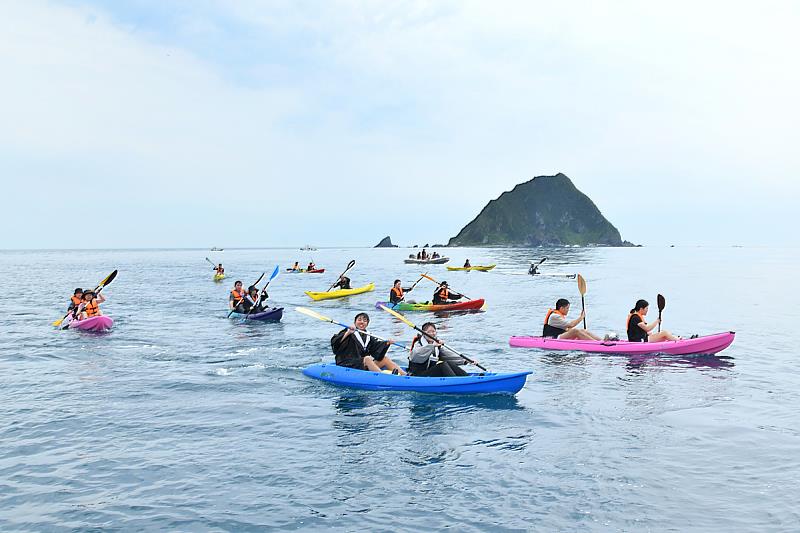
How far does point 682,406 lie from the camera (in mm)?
11805

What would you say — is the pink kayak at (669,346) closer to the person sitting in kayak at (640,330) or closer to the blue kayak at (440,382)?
the person sitting in kayak at (640,330)

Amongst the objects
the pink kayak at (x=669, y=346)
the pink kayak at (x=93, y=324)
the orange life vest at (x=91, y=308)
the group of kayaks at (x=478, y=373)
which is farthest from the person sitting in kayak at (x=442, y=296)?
the orange life vest at (x=91, y=308)

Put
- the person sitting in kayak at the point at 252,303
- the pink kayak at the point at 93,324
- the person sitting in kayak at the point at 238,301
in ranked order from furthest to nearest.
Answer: the person sitting in kayak at the point at 238,301, the person sitting in kayak at the point at 252,303, the pink kayak at the point at 93,324

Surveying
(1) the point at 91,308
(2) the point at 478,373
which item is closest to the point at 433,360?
(2) the point at 478,373

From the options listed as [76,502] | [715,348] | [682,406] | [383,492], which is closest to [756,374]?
[715,348]

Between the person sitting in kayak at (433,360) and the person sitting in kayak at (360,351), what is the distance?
0.78 m

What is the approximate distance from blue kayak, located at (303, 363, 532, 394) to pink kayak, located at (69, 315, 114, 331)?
537 inches

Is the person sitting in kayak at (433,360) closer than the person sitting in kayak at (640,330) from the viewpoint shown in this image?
Yes

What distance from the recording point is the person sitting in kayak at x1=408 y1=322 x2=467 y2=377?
41.4ft

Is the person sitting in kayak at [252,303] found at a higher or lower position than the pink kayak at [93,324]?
higher

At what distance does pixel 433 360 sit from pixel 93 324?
1597cm

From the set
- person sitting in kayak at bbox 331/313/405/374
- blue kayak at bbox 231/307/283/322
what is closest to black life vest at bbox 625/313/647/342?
person sitting in kayak at bbox 331/313/405/374

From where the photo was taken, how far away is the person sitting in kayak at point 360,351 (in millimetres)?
13453

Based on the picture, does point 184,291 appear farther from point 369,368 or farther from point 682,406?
point 682,406
